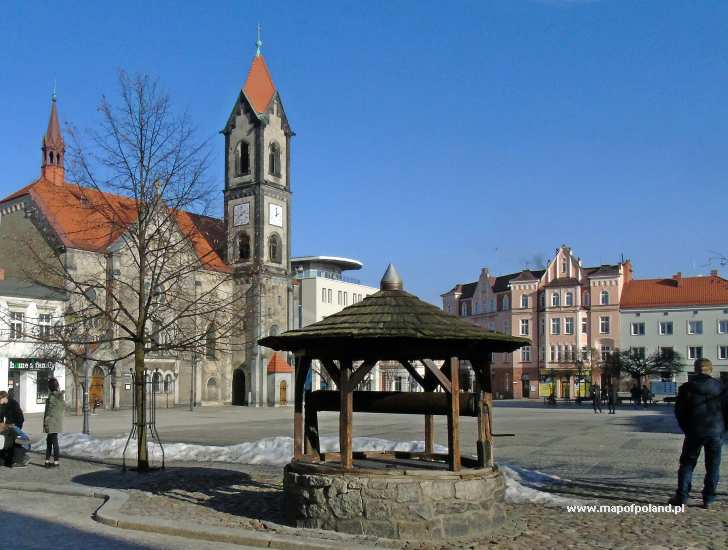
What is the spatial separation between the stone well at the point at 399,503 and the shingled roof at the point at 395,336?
4.49ft

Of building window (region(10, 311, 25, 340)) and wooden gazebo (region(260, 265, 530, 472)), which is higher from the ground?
building window (region(10, 311, 25, 340))

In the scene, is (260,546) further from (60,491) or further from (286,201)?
(286,201)

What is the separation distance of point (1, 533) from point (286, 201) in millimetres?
56689

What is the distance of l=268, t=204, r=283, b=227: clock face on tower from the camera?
6281 centimetres

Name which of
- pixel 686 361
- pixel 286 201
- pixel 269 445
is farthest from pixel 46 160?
pixel 686 361

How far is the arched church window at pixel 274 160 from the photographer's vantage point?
63.4m

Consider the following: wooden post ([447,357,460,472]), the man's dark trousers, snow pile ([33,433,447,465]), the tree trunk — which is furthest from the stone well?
snow pile ([33,433,447,465])

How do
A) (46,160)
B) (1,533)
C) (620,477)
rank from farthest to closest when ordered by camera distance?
(46,160)
(620,477)
(1,533)

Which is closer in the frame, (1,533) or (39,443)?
(1,533)

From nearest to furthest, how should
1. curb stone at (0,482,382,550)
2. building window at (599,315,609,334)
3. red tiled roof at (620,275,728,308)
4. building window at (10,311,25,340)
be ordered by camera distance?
curb stone at (0,482,382,550)
building window at (10,311,25,340)
red tiled roof at (620,275,728,308)
building window at (599,315,609,334)

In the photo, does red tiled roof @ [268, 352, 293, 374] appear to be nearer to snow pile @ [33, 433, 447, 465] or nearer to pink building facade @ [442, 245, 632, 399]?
pink building facade @ [442, 245, 632, 399]

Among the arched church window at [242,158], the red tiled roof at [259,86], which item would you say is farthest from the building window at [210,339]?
the red tiled roof at [259,86]

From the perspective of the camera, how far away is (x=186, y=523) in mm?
8805

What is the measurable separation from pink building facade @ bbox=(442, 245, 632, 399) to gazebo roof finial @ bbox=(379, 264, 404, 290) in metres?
65.4
